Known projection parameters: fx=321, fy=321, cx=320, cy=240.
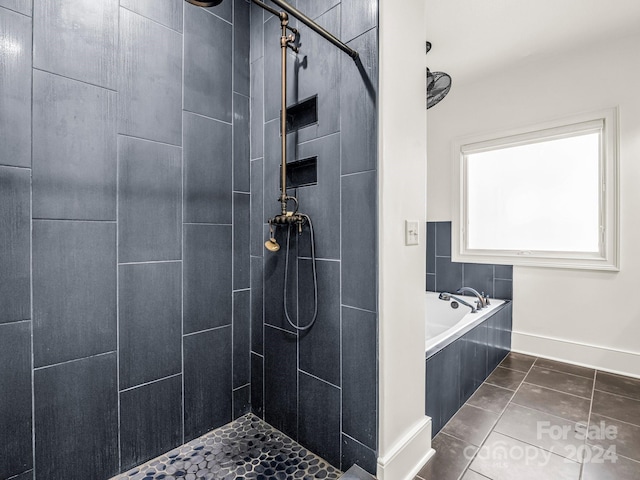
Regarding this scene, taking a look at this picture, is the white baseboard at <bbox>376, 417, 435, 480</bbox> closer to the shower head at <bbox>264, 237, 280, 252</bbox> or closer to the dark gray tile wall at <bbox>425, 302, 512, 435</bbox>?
the dark gray tile wall at <bbox>425, 302, 512, 435</bbox>

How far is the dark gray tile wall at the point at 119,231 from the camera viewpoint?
1229 millimetres

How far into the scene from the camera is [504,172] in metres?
3.18

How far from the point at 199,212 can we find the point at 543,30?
2.89 meters

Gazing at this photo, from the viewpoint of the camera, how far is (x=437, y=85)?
2.41m

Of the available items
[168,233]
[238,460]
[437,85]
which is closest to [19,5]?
[168,233]

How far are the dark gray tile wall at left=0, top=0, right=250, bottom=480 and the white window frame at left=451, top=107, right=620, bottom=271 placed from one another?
240cm

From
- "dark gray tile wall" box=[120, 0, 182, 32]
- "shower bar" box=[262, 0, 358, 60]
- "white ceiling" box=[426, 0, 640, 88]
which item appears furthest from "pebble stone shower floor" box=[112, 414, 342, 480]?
"white ceiling" box=[426, 0, 640, 88]

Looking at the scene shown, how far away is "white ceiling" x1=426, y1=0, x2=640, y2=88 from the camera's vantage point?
87.0 inches

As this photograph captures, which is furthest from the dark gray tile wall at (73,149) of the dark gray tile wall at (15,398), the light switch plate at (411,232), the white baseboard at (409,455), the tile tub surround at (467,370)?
the tile tub surround at (467,370)

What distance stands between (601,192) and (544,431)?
2.00 metres

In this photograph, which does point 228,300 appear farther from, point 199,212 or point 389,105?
point 389,105

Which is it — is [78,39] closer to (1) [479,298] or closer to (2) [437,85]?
(2) [437,85]

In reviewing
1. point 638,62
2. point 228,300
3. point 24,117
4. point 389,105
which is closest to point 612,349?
point 638,62

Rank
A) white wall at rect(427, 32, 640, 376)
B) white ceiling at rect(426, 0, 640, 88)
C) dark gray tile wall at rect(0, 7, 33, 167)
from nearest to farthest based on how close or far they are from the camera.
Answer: dark gray tile wall at rect(0, 7, 33, 167) → white ceiling at rect(426, 0, 640, 88) → white wall at rect(427, 32, 640, 376)
